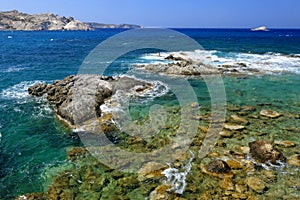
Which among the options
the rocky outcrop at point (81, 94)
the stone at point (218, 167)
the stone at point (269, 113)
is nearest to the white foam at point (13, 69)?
the rocky outcrop at point (81, 94)

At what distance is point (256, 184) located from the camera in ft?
38.4

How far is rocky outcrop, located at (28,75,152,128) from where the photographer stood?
61.8ft

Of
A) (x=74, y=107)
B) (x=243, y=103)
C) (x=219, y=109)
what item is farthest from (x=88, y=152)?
(x=243, y=103)

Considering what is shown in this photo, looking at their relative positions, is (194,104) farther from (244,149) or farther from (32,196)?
(32,196)

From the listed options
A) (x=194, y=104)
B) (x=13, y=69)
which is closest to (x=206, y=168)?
(x=194, y=104)

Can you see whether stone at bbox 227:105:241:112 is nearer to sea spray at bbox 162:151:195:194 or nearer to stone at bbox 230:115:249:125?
stone at bbox 230:115:249:125

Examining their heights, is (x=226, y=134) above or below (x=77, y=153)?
above

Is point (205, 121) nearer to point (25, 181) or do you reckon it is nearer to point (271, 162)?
point (271, 162)

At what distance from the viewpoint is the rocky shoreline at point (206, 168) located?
11.3 metres

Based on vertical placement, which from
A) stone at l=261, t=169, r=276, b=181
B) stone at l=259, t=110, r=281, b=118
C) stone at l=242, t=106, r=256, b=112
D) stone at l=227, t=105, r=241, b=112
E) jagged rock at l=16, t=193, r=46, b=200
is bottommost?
jagged rock at l=16, t=193, r=46, b=200

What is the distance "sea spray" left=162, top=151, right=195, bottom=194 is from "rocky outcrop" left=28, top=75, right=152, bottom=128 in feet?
25.6

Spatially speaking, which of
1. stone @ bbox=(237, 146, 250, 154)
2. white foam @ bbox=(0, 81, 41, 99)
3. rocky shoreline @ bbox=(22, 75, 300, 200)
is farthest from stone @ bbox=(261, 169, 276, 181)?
white foam @ bbox=(0, 81, 41, 99)

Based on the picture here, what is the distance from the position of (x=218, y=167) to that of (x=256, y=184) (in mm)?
1820

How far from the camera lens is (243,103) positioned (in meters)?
22.5
